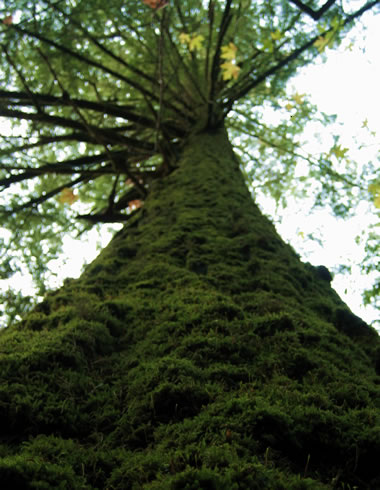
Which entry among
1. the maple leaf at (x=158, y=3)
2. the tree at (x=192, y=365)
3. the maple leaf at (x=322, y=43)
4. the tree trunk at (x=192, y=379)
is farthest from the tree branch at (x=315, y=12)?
the tree trunk at (x=192, y=379)

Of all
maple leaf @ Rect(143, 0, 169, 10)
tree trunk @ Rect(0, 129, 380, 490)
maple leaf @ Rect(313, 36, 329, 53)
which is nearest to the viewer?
tree trunk @ Rect(0, 129, 380, 490)

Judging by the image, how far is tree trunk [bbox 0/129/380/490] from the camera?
104 cm

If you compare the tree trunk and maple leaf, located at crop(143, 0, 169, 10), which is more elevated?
maple leaf, located at crop(143, 0, 169, 10)

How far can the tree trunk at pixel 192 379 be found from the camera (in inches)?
40.8

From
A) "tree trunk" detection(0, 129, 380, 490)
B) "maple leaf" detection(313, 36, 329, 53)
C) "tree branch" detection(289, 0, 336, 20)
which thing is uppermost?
"maple leaf" detection(313, 36, 329, 53)

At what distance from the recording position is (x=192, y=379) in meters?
1.36

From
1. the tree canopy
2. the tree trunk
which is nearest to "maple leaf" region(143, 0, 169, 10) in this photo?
the tree canopy

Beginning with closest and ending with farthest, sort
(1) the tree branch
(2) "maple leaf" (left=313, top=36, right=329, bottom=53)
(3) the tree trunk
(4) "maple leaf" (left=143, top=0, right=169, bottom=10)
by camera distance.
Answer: (3) the tree trunk < (1) the tree branch < (4) "maple leaf" (left=143, top=0, right=169, bottom=10) < (2) "maple leaf" (left=313, top=36, right=329, bottom=53)

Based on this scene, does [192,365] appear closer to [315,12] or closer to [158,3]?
[315,12]

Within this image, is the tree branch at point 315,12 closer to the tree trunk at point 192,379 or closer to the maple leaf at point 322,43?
the maple leaf at point 322,43

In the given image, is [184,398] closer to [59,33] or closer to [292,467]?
[292,467]

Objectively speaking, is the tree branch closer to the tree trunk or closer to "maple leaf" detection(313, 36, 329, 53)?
"maple leaf" detection(313, 36, 329, 53)

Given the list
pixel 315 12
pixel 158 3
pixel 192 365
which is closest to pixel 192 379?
pixel 192 365

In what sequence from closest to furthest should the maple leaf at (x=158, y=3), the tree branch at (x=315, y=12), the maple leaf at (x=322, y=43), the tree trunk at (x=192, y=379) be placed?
the tree trunk at (x=192, y=379) → the tree branch at (x=315, y=12) → the maple leaf at (x=158, y=3) → the maple leaf at (x=322, y=43)
